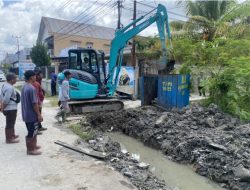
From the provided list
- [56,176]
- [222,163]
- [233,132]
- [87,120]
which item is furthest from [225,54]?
[56,176]

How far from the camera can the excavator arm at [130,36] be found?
11.6 meters

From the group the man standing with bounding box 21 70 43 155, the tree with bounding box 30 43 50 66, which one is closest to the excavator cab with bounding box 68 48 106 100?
the man standing with bounding box 21 70 43 155

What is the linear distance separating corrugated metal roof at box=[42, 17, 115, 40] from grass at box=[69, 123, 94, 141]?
37.5 m

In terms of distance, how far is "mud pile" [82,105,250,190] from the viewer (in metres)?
6.00

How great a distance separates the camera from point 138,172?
19.1 feet

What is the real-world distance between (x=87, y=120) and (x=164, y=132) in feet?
10.8

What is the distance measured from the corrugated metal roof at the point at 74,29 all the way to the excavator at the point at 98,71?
33.6 meters

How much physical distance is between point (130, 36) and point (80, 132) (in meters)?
5.33

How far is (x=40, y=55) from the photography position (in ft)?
136

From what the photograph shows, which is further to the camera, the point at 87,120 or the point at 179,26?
the point at 179,26

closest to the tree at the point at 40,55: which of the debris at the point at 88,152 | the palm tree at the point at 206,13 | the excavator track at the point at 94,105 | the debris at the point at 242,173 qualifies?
the palm tree at the point at 206,13

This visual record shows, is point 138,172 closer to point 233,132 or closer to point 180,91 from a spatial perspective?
point 233,132

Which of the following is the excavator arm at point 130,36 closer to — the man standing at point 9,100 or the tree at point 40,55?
the man standing at point 9,100

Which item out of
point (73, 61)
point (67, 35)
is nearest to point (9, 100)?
point (73, 61)
